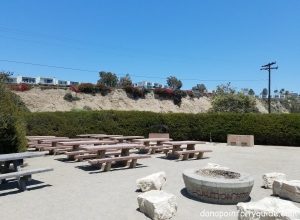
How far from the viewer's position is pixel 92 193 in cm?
678

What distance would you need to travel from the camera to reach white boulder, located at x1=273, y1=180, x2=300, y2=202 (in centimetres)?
615

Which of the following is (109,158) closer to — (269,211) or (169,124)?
(269,211)

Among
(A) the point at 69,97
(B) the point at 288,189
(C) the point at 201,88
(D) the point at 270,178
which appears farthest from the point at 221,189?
(C) the point at 201,88

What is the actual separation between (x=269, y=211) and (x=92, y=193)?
147 inches

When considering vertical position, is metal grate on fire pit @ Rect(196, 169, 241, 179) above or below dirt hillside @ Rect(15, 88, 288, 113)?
below

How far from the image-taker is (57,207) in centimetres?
575

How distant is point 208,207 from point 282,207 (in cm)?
161

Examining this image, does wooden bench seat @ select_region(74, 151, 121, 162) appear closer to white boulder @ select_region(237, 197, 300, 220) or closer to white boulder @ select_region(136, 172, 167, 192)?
white boulder @ select_region(136, 172, 167, 192)

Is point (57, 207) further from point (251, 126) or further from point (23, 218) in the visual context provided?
point (251, 126)

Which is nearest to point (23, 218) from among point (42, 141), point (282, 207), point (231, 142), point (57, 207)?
point (57, 207)

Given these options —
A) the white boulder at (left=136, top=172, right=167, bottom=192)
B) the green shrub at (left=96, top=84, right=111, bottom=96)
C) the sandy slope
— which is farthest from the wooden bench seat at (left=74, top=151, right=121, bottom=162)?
the green shrub at (left=96, top=84, right=111, bottom=96)

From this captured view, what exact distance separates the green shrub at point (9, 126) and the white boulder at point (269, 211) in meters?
7.32

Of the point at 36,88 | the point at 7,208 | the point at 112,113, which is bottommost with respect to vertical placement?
the point at 7,208

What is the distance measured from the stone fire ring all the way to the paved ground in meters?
0.17
